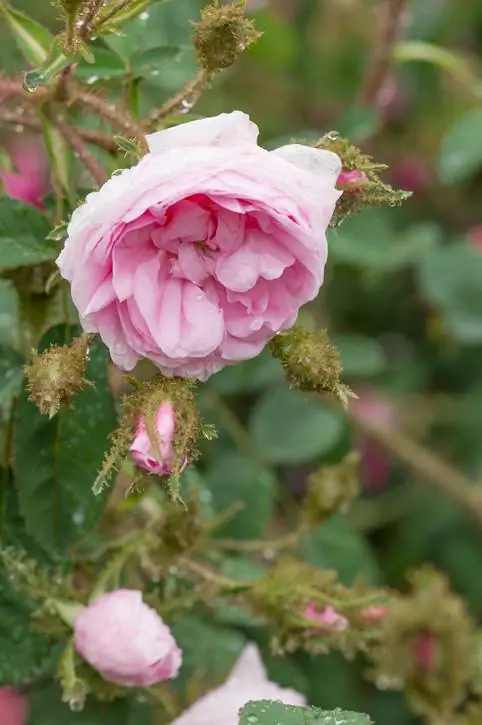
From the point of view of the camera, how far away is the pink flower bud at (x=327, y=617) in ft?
2.99

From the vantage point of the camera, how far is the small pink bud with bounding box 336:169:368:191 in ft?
2.38

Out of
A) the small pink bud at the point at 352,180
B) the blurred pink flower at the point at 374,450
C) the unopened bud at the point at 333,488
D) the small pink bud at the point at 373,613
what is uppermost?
the small pink bud at the point at 352,180

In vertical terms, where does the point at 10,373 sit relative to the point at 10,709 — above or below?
above

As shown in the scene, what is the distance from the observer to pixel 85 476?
35.1 inches

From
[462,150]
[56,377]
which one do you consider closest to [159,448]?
[56,377]

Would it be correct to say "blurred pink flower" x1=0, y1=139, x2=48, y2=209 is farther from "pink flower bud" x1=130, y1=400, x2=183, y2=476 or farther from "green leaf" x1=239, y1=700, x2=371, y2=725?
"green leaf" x1=239, y1=700, x2=371, y2=725

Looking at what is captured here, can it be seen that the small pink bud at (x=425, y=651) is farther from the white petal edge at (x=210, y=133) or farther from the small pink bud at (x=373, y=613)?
the white petal edge at (x=210, y=133)

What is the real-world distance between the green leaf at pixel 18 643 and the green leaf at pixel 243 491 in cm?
36

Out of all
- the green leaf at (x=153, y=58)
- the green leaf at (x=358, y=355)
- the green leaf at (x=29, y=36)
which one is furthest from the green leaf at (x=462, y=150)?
the green leaf at (x=29, y=36)

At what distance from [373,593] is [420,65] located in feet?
3.98

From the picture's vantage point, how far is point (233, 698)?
94cm

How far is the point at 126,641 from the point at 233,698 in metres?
0.16

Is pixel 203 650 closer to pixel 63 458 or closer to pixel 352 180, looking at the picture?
pixel 63 458

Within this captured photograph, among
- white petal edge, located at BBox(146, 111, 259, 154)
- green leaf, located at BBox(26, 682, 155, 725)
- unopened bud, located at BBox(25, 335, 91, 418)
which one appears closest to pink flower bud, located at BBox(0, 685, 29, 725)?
green leaf, located at BBox(26, 682, 155, 725)
